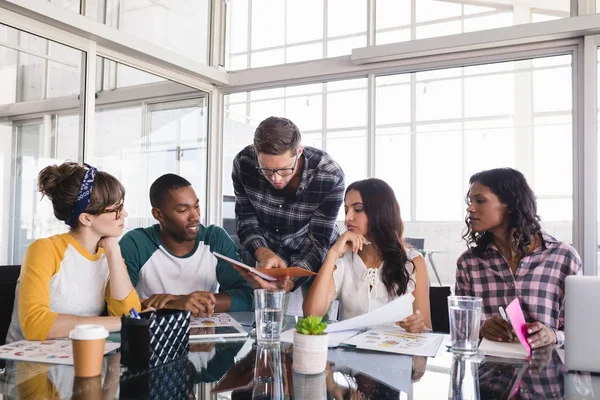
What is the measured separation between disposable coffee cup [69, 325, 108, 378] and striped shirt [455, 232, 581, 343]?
1.39m

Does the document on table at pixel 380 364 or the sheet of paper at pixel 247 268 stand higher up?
the sheet of paper at pixel 247 268

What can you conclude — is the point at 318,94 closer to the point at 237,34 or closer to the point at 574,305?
the point at 237,34

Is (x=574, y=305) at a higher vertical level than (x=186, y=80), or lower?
lower

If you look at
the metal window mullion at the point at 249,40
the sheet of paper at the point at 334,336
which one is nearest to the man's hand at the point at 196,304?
the sheet of paper at the point at 334,336

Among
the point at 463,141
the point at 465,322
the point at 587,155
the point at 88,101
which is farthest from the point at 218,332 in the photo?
the point at 463,141

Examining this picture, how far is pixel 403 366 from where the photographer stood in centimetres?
117

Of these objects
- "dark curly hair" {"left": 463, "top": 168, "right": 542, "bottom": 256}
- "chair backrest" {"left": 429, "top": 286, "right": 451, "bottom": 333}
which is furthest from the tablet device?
"dark curly hair" {"left": 463, "top": 168, "right": 542, "bottom": 256}

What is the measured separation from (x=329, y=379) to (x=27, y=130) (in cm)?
239

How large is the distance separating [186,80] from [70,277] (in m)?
2.41

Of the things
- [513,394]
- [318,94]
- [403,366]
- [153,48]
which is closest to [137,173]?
[153,48]

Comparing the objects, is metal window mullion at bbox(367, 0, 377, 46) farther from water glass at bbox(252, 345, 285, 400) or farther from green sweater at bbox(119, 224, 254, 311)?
water glass at bbox(252, 345, 285, 400)

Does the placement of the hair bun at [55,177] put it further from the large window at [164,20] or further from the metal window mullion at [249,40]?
the metal window mullion at [249,40]

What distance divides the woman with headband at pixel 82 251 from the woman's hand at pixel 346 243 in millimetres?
745

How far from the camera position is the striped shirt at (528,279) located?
1927mm
